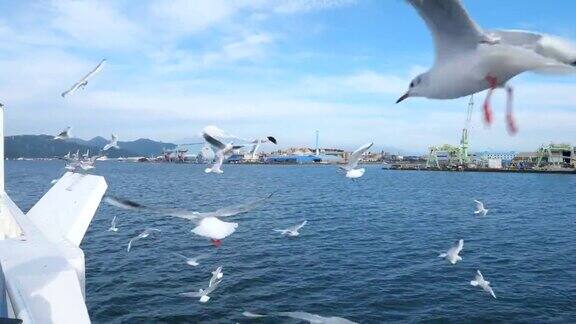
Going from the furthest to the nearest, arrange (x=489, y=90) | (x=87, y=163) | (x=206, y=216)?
(x=87, y=163) < (x=206, y=216) < (x=489, y=90)

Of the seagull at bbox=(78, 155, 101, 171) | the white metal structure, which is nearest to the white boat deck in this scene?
the white metal structure

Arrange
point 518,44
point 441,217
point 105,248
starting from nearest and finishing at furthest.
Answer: point 518,44, point 105,248, point 441,217

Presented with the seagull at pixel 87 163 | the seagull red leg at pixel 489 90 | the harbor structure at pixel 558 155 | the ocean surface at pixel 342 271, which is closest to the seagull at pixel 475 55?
the seagull red leg at pixel 489 90

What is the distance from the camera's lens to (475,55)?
228 centimetres

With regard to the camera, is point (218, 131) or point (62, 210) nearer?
point (218, 131)

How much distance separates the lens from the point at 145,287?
18.8 metres

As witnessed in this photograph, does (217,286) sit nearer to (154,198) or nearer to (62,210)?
(62,210)

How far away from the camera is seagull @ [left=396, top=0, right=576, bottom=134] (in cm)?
202

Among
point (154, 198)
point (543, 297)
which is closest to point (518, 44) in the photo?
point (543, 297)

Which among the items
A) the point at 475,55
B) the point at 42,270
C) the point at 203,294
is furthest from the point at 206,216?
the point at 203,294

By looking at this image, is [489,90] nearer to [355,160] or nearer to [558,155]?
[355,160]

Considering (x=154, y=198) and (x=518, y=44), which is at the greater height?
(x=518, y=44)

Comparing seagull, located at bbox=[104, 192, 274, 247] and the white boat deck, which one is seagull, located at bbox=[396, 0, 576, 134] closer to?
seagull, located at bbox=[104, 192, 274, 247]

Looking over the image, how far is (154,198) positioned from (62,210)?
4350cm
